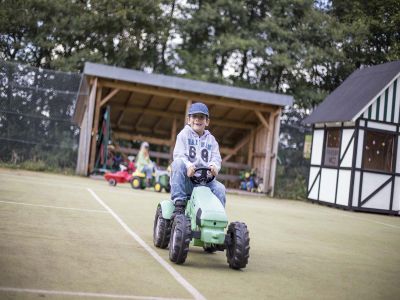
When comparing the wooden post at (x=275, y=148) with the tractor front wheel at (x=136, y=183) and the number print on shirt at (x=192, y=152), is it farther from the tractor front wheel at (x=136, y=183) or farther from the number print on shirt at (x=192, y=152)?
the number print on shirt at (x=192, y=152)

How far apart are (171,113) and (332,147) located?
652 cm

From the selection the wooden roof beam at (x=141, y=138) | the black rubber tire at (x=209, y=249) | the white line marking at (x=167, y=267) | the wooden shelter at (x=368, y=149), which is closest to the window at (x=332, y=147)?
the wooden shelter at (x=368, y=149)

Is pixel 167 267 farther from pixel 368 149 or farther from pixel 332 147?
pixel 332 147

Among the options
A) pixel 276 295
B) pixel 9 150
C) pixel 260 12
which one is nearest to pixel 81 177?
pixel 9 150

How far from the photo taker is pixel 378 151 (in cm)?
1878

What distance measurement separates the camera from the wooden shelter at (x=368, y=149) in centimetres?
1800

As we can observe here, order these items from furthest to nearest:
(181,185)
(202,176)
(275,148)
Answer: (275,148), (181,185), (202,176)

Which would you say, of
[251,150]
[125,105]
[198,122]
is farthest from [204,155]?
[251,150]

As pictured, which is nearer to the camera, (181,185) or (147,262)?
(147,262)

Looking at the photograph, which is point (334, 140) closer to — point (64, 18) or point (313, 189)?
point (313, 189)

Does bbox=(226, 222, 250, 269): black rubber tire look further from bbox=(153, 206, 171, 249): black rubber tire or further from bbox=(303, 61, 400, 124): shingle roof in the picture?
bbox=(303, 61, 400, 124): shingle roof

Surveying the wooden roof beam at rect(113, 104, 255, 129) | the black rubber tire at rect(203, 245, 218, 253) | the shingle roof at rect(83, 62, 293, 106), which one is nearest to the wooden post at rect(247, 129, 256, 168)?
the wooden roof beam at rect(113, 104, 255, 129)

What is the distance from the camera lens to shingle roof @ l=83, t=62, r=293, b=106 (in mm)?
18578

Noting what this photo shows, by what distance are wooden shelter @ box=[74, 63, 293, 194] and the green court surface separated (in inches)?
383
